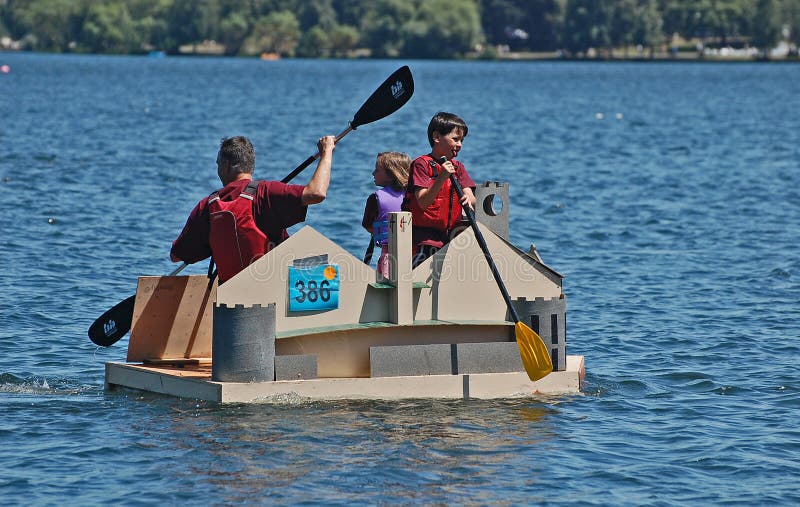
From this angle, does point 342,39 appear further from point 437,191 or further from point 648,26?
point 437,191

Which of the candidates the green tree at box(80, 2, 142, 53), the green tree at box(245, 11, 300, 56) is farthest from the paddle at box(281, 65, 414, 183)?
the green tree at box(245, 11, 300, 56)

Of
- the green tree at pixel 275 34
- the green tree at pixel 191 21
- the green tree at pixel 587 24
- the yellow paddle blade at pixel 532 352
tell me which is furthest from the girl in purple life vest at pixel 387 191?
the green tree at pixel 275 34

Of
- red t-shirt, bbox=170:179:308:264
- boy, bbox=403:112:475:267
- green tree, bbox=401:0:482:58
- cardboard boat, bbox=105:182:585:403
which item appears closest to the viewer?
cardboard boat, bbox=105:182:585:403

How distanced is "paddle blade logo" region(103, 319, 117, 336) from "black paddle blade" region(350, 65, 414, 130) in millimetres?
2302

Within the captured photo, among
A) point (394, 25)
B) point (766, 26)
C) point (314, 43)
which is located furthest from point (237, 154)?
point (314, 43)

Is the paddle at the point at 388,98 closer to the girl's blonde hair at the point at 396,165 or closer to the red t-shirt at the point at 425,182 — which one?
the girl's blonde hair at the point at 396,165

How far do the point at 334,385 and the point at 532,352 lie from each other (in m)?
1.38

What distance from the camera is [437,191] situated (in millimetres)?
9711

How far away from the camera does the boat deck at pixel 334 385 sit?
955 cm

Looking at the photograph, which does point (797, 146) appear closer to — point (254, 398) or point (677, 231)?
point (677, 231)

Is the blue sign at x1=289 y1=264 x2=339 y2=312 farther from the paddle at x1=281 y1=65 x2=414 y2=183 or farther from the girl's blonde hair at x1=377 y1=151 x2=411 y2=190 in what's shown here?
the paddle at x1=281 y1=65 x2=414 y2=183

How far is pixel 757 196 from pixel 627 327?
1305 centimetres

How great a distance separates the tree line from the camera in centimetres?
15975

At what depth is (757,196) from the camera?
25.9m
